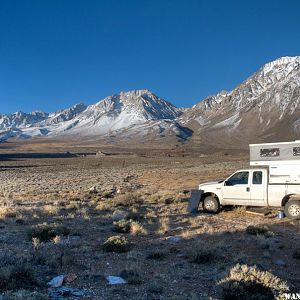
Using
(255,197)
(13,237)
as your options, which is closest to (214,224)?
(255,197)

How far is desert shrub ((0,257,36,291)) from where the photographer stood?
27.0 ft

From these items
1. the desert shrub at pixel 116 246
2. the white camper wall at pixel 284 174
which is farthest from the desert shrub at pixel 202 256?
the white camper wall at pixel 284 174

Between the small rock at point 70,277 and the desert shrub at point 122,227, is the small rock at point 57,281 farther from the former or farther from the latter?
the desert shrub at point 122,227

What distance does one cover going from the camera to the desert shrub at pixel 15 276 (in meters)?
8.23

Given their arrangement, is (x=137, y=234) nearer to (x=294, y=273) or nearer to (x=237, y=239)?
(x=237, y=239)

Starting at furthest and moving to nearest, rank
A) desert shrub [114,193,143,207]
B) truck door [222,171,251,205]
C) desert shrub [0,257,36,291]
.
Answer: desert shrub [114,193,143,207], truck door [222,171,251,205], desert shrub [0,257,36,291]

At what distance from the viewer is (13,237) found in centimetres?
1369

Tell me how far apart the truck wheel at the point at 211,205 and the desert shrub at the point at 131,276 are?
1002 centimetres

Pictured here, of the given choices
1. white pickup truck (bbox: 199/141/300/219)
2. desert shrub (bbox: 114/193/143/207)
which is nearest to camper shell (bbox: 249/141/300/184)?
white pickup truck (bbox: 199/141/300/219)

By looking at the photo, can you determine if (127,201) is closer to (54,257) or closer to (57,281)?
(54,257)

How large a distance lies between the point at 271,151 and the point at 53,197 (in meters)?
14.2

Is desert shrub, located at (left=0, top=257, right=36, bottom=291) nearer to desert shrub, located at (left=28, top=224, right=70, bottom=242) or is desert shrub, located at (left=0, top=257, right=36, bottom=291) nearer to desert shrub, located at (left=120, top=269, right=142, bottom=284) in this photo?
desert shrub, located at (left=120, top=269, right=142, bottom=284)

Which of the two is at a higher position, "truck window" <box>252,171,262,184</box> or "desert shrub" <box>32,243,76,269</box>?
"truck window" <box>252,171,262,184</box>

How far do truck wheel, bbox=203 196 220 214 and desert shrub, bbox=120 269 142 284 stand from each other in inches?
395
